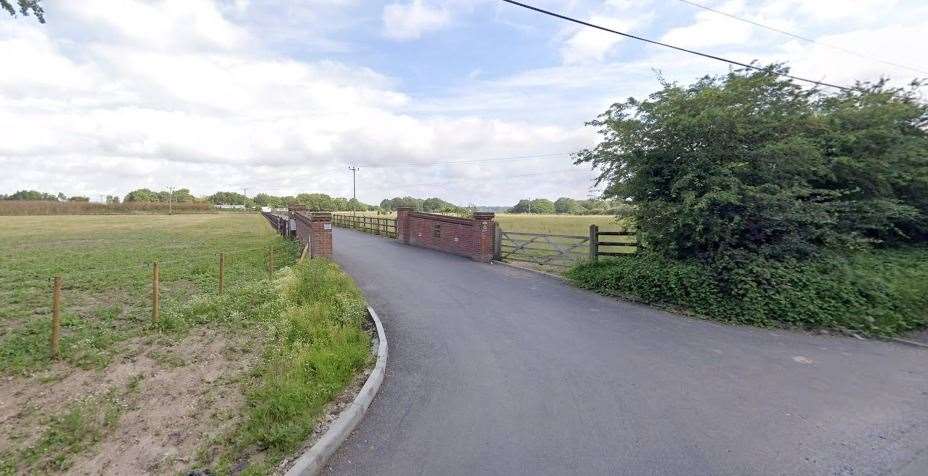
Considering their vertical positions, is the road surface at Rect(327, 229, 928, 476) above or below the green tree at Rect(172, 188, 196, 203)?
below

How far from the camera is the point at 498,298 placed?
9328 mm

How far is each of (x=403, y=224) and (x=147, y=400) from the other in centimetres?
1865

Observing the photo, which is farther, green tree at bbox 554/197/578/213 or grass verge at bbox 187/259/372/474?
green tree at bbox 554/197/578/213

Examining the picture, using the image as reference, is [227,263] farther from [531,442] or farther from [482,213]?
[531,442]

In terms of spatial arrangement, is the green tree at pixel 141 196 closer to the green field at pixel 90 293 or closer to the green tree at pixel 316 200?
the green tree at pixel 316 200

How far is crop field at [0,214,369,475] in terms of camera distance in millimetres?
3430

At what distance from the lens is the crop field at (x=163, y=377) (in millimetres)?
3430

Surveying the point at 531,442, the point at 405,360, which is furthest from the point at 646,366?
the point at 405,360

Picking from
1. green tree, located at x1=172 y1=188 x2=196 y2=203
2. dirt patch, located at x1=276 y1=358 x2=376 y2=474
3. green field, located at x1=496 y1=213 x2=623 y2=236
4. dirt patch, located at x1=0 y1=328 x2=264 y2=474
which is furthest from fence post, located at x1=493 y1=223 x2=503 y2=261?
green tree, located at x1=172 y1=188 x2=196 y2=203

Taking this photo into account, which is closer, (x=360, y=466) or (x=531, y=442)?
(x=360, y=466)

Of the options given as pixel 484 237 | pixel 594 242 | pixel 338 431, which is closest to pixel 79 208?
pixel 484 237

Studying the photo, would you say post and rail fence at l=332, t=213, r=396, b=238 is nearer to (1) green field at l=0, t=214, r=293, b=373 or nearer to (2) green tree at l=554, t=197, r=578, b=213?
(1) green field at l=0, t=214, r=293, b=373

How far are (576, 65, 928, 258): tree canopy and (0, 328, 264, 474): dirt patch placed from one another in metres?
7.54

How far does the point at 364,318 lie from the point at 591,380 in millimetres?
3925
